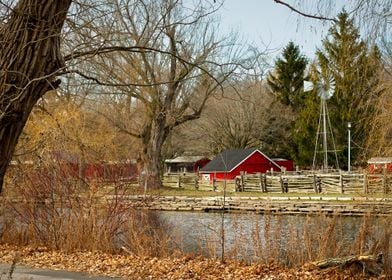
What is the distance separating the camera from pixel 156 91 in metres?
32.9

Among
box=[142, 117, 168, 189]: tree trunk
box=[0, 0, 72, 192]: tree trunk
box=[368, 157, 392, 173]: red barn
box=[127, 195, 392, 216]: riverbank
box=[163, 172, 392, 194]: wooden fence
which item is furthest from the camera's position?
box=[142, 117, 168, 189]: tree trunk

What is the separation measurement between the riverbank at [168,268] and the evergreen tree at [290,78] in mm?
42508

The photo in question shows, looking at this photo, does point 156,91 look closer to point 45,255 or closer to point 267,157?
point 267,157

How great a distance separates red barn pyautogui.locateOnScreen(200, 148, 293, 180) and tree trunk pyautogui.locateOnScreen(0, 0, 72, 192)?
41.1 meters

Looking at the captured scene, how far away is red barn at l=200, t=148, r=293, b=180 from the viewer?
45000 millimetres

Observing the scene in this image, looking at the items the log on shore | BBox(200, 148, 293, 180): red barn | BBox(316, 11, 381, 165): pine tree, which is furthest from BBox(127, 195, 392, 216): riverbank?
BBox(200, 148, 293, 180): red barn

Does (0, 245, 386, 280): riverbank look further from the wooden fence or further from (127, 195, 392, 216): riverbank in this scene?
the wooden fence

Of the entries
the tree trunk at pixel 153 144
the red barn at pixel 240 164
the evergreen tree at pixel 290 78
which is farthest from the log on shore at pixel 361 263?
the evergreen tree at pixel 290 78

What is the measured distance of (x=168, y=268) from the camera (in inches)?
382

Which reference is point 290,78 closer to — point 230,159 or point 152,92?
point 230,159

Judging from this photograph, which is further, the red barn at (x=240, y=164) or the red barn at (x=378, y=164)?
the red barn at (x=240, y=164)

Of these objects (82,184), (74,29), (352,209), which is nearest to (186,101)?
(352,209)

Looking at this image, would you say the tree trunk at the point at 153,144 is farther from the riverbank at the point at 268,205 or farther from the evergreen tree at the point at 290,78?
the evergreen tree at the point at 290,78

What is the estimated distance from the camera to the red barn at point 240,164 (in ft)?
148
